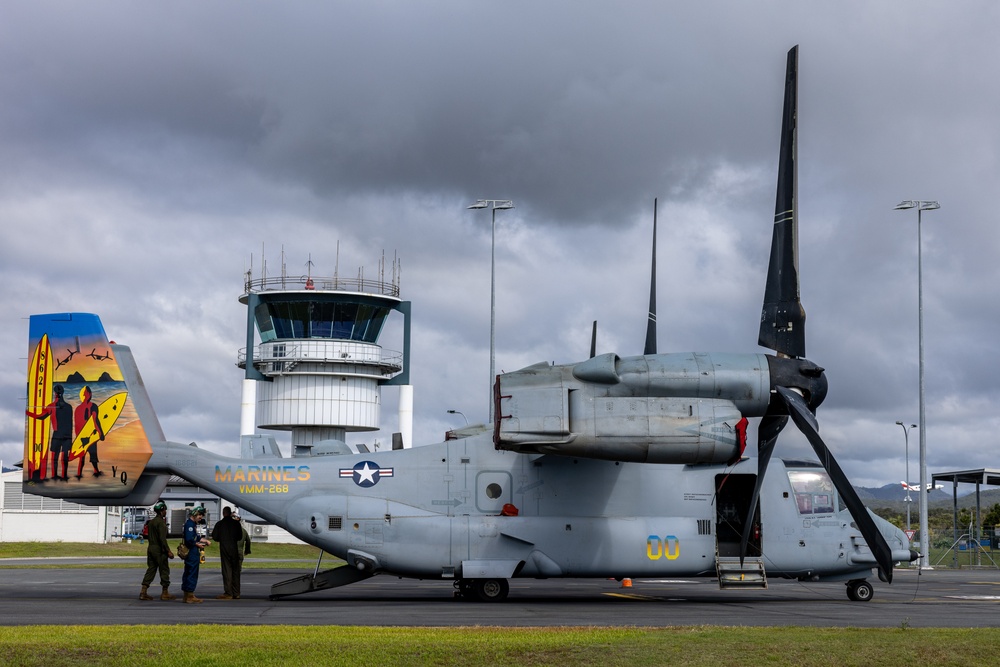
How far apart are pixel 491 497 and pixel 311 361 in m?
26.9

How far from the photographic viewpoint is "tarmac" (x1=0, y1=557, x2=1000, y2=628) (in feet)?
53.3

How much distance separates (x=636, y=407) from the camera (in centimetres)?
1914

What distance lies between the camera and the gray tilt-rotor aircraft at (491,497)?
21.3m

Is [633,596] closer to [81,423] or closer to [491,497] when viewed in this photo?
[491,497]

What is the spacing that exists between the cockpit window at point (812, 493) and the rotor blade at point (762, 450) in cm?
141

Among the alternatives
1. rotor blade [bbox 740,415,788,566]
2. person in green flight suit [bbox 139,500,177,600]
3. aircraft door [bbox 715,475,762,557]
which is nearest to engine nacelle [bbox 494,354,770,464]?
rotor blade [bbox 740,415,788,566]

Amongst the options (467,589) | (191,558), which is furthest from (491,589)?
(191,558)

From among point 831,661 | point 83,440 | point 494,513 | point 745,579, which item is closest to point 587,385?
point 494,513

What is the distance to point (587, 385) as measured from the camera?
764 inches

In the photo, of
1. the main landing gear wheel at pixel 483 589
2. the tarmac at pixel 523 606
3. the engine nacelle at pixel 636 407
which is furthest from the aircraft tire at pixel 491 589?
the engine nacelle at pixel 636 407

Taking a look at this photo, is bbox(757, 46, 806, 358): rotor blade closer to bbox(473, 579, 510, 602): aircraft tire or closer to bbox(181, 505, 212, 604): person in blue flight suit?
bbox(473, 579, 510, 602): aircraft tire

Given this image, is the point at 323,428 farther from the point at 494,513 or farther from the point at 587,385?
the point at 587,385

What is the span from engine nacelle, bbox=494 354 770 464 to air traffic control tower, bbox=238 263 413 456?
2858 cm

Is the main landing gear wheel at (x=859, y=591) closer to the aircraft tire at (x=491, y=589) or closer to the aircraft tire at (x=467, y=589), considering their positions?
the aircraft tire at (x=491, y=589)
